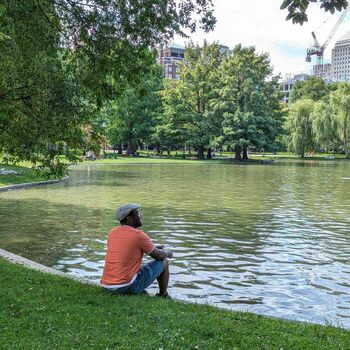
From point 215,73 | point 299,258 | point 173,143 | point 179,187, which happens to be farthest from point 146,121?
point 299,258

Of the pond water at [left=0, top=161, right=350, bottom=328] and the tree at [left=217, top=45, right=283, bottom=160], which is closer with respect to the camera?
the pond water at [left=0, top=161, right=350, bottom=328]

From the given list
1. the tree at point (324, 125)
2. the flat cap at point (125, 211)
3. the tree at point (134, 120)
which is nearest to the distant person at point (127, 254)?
the flat cap at point (125, 211)

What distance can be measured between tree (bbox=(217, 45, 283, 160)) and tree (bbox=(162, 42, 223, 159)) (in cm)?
220

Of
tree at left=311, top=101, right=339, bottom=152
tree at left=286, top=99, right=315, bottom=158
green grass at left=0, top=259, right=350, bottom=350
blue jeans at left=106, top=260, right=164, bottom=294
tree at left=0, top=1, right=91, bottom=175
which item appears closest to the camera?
green grass at left=0, top=259, right=350, bottom=350

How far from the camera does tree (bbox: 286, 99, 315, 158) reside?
73875mm

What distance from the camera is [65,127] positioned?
30.4ft

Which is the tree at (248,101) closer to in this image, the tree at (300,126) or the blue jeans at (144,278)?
the tree at (300,126)

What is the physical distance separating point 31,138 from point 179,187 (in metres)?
17.9

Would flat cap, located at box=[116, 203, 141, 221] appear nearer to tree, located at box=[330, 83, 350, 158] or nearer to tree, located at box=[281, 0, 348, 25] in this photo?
tree, located at box=[281, 0, 348, 25]

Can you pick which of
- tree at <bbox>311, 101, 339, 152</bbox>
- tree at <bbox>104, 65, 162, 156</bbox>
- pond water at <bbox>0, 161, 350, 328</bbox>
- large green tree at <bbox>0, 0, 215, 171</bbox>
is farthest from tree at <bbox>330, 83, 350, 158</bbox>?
large green tree at <bbox>0, 0, 215, 171</bbox>

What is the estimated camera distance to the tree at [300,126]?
73.9 m

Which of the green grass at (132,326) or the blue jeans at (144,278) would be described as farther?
the blue jeans at (144,278)

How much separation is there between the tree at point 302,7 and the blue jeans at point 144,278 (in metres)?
3.74

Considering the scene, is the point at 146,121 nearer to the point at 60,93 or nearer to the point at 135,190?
the point at 135,190
